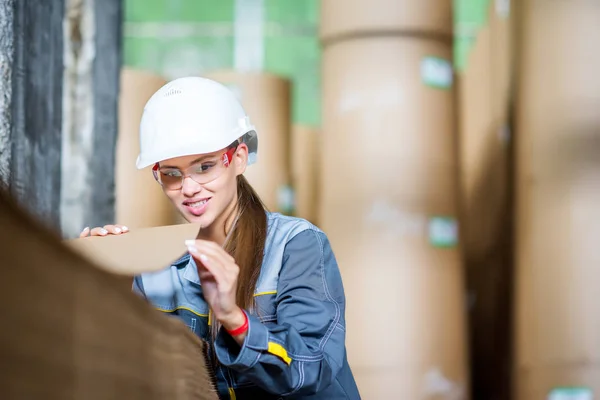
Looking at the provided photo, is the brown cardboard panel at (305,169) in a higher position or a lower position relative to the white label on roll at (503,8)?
lower

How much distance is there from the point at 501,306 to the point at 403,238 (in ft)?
1.88

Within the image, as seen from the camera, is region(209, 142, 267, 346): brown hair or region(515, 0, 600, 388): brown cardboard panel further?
region(515, 0, 600, 388): brown cardboard panel

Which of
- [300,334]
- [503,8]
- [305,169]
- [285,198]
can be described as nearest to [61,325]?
[300,334]

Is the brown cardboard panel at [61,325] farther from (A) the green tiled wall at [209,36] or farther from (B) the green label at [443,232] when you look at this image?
(A) the green tiled wall at [209,36]

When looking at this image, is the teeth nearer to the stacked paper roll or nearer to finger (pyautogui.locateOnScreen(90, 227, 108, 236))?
finger (pyautogui.locateOnScreen(90, 227, 108, 236))

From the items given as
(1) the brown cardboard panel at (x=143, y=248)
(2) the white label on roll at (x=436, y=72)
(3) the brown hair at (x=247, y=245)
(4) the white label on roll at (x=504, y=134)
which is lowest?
(3) the brown hair at (x=247, y=245)

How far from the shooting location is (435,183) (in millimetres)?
3156

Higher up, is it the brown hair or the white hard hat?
the white hard hat

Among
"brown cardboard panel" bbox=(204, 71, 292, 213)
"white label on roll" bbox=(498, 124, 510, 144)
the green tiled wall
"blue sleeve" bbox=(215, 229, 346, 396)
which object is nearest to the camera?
"blue sleeve" bbox=(215, 229, 346, 396)

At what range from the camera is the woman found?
1424mm

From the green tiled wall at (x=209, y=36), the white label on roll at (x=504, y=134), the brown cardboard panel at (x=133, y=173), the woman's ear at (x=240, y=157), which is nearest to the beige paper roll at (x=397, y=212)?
the white label on roll at (x=504, y=134)

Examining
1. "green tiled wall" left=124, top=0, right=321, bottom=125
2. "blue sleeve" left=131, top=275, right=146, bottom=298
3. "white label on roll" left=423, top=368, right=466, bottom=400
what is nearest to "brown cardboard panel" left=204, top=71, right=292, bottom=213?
"white label on roll" left=423, top=368, right=466, bottom=400

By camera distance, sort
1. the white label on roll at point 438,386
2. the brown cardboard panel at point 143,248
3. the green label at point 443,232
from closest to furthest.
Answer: the brown cardboard panel at point 143,248 → the white label on roll at point 438,386 → the green label at point 443,232

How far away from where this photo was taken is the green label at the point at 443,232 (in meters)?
3.13
